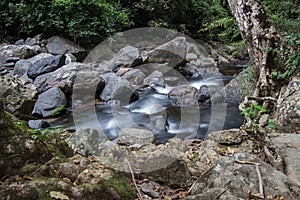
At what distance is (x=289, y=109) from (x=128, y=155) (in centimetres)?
211

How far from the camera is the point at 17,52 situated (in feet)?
29.4

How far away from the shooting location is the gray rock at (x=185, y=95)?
7.25m

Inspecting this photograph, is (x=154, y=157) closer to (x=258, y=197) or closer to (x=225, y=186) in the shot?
(x=225, y=186)

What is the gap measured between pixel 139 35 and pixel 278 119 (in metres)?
10.9

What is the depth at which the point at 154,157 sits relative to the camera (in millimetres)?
2090

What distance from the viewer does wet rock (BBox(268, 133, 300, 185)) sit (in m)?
1.80

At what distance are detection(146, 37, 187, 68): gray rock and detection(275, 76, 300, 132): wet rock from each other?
6923 mm

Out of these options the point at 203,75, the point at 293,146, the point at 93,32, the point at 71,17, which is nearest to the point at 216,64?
the point at 203,75

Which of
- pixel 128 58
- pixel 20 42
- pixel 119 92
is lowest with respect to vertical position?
pixel 119 92

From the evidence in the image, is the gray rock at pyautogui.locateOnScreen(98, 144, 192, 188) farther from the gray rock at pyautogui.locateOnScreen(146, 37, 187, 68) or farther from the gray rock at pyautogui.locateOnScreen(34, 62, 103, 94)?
the gray rock at pyautogui.locateOnScreen(146, 37, 187, 68)

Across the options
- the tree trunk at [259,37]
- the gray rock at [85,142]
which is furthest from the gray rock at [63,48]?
the gray rock at [85,142]

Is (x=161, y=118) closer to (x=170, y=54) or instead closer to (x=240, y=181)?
(x=170, y=54)

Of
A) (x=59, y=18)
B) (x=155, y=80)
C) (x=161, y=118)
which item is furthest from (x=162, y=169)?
(x=59, y=18)

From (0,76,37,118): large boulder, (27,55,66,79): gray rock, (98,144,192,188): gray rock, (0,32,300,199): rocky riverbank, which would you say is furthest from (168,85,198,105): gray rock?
(98,144,192,188): gray rock
